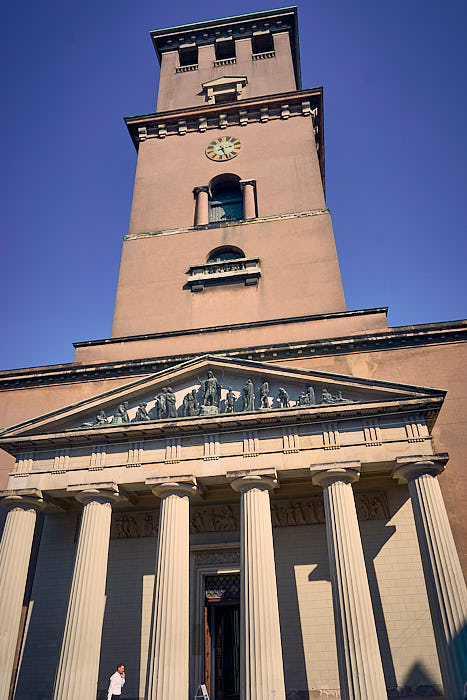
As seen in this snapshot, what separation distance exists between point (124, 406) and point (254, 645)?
8475 mm

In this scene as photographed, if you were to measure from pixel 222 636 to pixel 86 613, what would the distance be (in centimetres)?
552

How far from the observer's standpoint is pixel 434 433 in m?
19.0

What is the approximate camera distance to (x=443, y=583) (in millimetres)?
13891

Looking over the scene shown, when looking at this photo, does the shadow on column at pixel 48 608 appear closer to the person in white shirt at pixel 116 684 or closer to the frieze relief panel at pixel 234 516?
the frieze relief panel at pixel 234 516

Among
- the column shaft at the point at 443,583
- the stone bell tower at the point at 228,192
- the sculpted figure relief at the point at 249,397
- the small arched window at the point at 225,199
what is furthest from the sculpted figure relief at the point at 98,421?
the small arched window at the point at 225,199

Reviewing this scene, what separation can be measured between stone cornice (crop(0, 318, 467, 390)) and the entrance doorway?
819 cm

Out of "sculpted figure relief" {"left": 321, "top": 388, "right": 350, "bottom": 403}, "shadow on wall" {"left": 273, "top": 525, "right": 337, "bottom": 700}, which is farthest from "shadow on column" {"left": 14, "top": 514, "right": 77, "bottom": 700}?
"sculpted figure relief" {"left": 321, "top": 388, "right": 350, "bottom": 403}

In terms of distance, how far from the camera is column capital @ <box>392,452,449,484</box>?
51.0 ft

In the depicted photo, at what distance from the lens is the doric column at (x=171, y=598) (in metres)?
13.9

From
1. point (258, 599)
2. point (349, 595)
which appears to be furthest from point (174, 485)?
point (349, 595)

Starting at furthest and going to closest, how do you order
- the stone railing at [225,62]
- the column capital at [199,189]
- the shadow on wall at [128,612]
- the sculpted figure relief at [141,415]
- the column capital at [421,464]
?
the stone railing at [225,62] → the column capital at [199,189] → the sculpted figure relief at [141,415] → the shadow on wall at [128,612] → the column capital at [421,464]

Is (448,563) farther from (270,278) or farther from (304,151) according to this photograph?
(304,151)

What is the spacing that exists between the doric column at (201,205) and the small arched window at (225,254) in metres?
1.97

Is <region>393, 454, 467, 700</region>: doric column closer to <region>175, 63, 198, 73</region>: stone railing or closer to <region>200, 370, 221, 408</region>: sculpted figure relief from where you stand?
<region>200, 370, 221, 408</region>: sculpted figure relief
